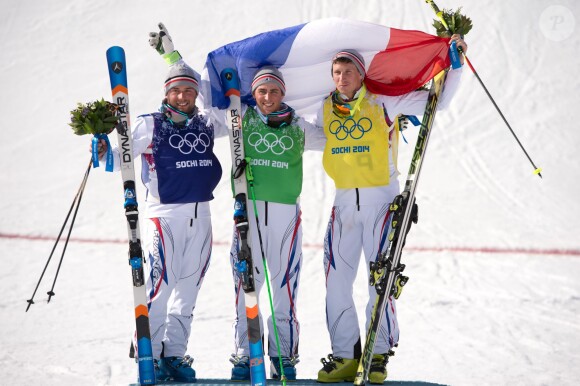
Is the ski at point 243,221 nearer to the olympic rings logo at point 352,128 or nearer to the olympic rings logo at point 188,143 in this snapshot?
the olympic rings logo at point 188,143

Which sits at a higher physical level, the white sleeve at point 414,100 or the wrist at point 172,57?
the wrist at point 172,57

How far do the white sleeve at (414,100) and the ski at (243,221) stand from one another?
0.98 m

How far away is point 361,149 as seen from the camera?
4617mm

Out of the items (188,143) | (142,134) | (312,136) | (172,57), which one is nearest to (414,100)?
(312,136)

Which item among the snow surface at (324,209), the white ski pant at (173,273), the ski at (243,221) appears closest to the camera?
the ski at (243,221)

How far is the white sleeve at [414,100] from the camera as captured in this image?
4.71 meters

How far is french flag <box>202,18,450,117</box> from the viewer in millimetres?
4812

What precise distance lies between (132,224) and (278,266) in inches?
38.8

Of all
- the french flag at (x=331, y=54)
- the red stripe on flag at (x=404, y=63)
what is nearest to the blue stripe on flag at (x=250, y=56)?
the french flag at (x=331, y=54)

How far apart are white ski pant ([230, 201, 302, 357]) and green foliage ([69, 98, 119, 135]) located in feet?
3.43

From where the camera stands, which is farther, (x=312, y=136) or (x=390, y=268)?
(x=312, y=136)

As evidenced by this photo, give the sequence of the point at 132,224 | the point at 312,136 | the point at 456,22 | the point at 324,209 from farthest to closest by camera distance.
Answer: the point at 324,209, the point at 312,136, the point at 456,22, the point at 132,224

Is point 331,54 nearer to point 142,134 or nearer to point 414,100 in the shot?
point 414,100

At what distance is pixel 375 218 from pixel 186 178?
4.16ft
